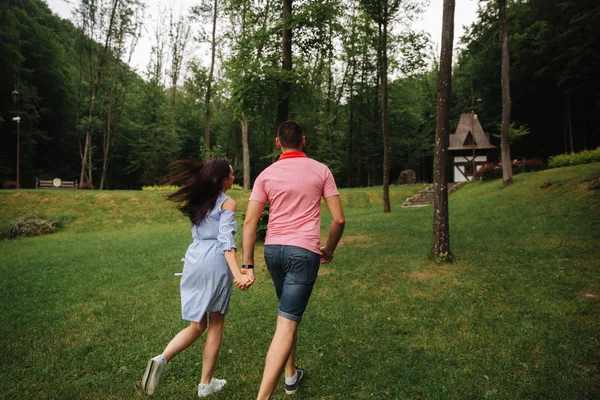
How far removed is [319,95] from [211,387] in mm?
17306

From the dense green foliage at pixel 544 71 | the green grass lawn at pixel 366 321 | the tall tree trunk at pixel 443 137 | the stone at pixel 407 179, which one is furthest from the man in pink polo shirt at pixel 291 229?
the stone at pixel 407 179

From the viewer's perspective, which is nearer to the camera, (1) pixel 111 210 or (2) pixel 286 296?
(2) pixel 286 296

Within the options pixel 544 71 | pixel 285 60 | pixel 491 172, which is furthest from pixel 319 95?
pixel 544 71

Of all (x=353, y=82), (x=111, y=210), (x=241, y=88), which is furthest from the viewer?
(x=353, y=82)

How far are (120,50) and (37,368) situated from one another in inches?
1327

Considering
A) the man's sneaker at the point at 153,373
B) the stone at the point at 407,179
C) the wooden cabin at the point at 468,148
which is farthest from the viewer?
the stone at the point at 407,179

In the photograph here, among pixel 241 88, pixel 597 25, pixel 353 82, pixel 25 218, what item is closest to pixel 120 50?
pixel 25 218

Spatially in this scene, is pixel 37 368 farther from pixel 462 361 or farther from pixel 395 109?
pixel 395 109

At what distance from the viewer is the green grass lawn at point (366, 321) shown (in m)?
3.56

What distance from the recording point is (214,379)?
344 centimetres

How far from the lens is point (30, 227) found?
1717 centimetres

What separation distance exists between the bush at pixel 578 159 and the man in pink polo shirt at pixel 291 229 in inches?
974

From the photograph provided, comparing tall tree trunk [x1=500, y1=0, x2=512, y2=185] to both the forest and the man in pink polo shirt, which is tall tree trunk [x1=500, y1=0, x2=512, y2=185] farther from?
the man in pink polo shirt

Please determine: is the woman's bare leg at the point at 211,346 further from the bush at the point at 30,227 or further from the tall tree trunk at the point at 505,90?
the tall tree trunk at the point at 505,90
